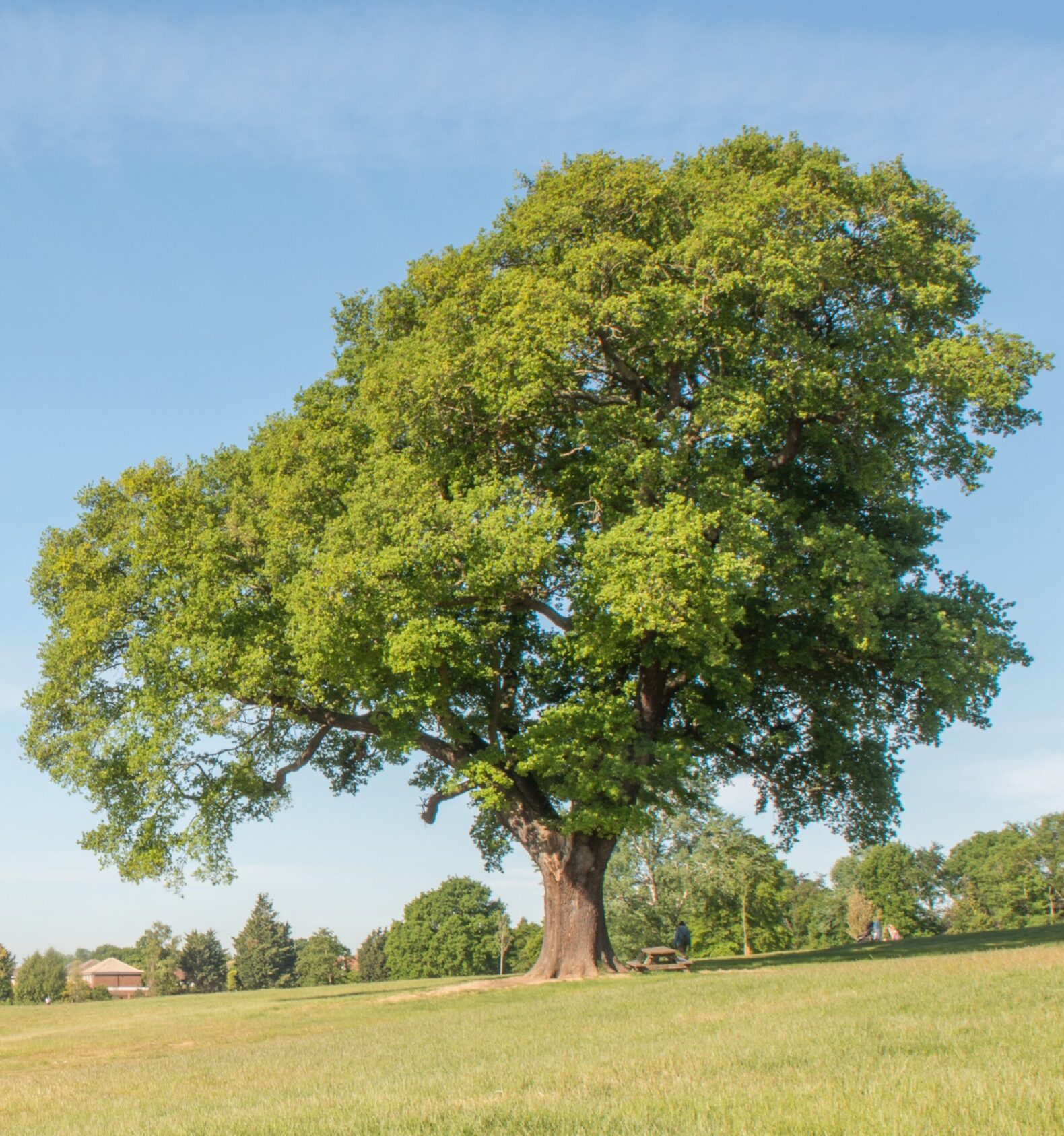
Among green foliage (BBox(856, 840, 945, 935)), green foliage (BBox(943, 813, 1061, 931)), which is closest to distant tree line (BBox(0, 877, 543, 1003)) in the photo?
green foliage (BBox(856, 840, 945, 935))

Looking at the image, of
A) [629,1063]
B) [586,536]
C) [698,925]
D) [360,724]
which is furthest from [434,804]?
[698,925]

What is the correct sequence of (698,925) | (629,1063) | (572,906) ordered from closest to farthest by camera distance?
(629,1063)
(572,906)
(698,925)

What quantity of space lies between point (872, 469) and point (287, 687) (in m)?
14.7

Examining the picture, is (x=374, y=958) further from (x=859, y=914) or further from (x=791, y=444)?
(x=791, y=444)

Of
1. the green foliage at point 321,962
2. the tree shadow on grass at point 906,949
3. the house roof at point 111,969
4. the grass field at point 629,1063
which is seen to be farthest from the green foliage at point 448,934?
the grass field at point 629,1063

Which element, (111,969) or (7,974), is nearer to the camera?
(7,974)

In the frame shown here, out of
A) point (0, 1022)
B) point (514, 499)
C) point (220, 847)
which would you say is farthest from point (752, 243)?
point (0, 1022)

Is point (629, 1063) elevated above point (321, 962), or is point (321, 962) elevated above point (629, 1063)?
point (629, 1063)

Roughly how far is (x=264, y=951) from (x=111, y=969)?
57109 millimetres

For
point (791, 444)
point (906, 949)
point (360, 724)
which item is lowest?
point (906, 949)

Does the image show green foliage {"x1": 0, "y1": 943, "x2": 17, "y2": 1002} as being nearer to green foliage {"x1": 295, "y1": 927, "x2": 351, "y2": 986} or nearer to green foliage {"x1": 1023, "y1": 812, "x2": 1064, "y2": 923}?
green foliage {"x1": 295, "y1": 927, "x2": 351, "y2": 986}

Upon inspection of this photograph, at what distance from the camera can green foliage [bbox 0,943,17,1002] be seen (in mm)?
81938

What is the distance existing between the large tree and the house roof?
137 metres

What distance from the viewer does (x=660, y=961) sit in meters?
27.5
